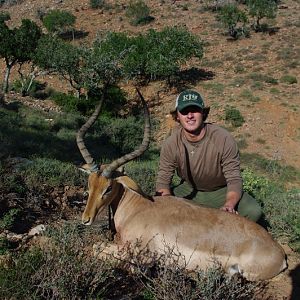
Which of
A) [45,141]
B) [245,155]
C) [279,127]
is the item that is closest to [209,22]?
[279,127]

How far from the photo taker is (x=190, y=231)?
14.5ft

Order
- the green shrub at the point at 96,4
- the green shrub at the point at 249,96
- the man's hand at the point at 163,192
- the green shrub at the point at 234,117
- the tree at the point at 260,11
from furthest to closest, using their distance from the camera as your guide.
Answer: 1. the green shrub at the point at 96,4
2. the tree at the point at 260,11
3. the green shrub at the point at 249,96
4. the green shrub at the point at 234,117
5. the man's hand at the point at 163,192

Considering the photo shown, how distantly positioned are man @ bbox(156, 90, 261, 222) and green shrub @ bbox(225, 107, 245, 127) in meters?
16.6

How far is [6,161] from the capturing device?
7.63m

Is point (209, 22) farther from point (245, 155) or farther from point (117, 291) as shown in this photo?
point (117, 291)

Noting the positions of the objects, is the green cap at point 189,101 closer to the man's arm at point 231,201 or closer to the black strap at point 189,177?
the black strap at point 189,177

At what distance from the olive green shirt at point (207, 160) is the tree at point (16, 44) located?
2167cm

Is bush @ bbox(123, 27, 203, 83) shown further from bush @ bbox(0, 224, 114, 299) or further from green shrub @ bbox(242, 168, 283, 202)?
bush @ bbox(0, 224, 114, 299)

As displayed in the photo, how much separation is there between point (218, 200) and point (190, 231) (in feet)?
4.09

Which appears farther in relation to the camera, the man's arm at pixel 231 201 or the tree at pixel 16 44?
the tree at pixel 16 44

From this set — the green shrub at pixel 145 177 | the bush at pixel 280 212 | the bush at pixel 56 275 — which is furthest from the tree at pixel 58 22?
the bush at pixel 56 275

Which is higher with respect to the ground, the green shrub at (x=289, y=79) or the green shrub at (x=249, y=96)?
the green shrub at (x=249, y=96)

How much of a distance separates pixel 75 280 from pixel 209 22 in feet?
130

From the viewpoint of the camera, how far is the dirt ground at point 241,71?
2025 centimetres
